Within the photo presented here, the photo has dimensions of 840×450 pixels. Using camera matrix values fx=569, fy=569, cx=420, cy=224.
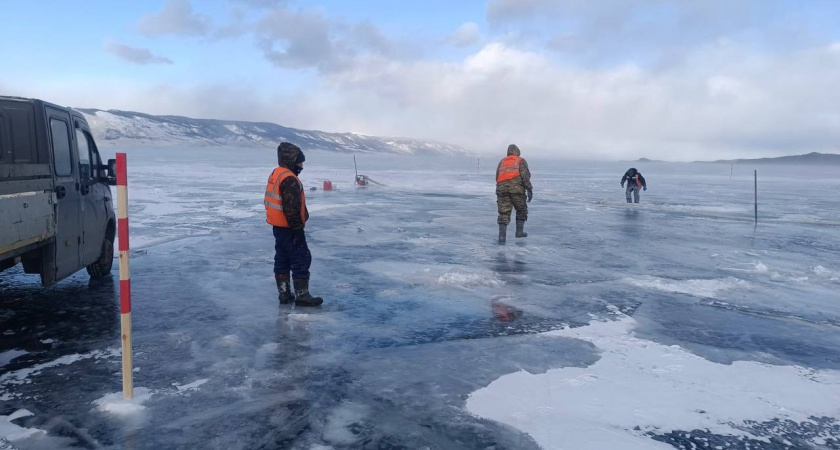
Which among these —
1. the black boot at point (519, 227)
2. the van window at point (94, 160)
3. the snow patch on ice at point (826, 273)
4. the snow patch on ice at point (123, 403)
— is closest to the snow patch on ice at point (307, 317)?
the snow patch on ice at point (123, 403)

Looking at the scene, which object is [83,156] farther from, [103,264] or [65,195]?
[103,264]

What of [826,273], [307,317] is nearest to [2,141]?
[307,317]

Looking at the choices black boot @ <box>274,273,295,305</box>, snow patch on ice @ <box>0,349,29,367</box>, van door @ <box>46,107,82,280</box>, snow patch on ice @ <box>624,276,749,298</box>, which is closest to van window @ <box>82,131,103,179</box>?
van door @ <box>46,107,82,280</box>

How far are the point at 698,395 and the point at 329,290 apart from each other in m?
4.36

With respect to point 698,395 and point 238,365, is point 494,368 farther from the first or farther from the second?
point 238,365

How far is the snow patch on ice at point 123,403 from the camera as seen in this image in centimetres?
363

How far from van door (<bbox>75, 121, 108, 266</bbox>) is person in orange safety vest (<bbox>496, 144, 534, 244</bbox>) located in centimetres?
671

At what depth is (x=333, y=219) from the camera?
14.4 m

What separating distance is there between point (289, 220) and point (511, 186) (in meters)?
5.99

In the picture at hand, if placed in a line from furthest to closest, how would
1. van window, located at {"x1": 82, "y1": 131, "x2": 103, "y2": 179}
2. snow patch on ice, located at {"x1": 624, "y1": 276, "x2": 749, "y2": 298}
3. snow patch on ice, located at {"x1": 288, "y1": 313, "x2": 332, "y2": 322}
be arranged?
1. snow patch on ice, located at {"x1": 624, "y1": 276, "x2": 749, "y2": 298}
2. van window, located at {"x1": 82, "y1": 131, "x2": 103, "y2": 179}
3. snow patch on ice, located at {"x1": 288, "y1": 313, "x2": 332, "y2": 322}

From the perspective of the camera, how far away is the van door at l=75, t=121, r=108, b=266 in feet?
21.7

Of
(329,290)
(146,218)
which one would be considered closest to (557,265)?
(329,290)

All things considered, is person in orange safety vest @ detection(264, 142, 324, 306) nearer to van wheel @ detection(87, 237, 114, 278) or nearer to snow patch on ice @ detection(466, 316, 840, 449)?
van wheel @ detection(87, 237, 114, 278)

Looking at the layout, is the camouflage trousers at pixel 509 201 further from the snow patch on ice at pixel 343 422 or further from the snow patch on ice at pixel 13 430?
the snow patch on ice at pixel 13 430
